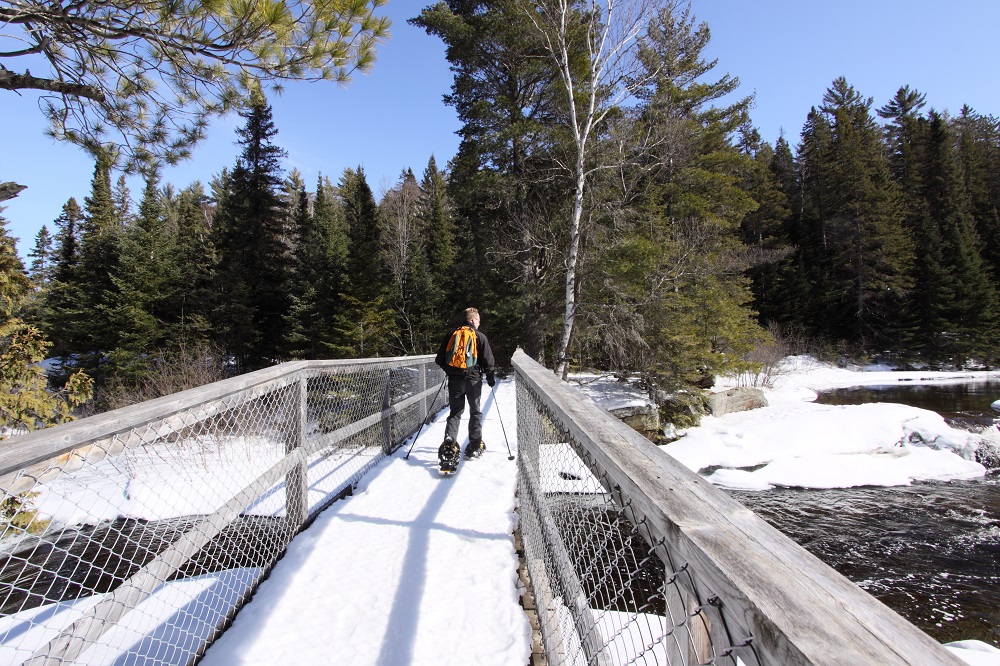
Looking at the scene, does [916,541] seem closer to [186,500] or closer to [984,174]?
[186,500]

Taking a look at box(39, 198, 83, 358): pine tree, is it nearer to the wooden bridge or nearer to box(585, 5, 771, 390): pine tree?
the wooden bridge

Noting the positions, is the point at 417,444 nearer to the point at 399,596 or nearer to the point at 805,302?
the point at 399,596

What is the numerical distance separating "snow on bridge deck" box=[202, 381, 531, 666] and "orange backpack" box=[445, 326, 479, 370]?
1447 mm

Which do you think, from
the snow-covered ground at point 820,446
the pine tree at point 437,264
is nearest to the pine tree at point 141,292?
the pine tree at point 437,264

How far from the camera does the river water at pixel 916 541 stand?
5.08 m

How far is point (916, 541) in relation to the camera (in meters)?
6.57

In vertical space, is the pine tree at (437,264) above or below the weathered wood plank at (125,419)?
above

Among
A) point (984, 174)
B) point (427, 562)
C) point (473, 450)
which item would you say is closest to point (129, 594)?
point (427, 562)

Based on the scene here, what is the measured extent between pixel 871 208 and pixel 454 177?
101ft

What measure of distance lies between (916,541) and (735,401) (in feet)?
28.7

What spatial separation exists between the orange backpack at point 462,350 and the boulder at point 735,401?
11277mm

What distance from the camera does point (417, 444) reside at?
6.60 m

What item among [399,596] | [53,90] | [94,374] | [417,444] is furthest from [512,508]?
[94,374]

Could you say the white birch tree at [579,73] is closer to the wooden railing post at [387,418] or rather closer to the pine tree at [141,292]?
the wooden railing post at [387,418]
